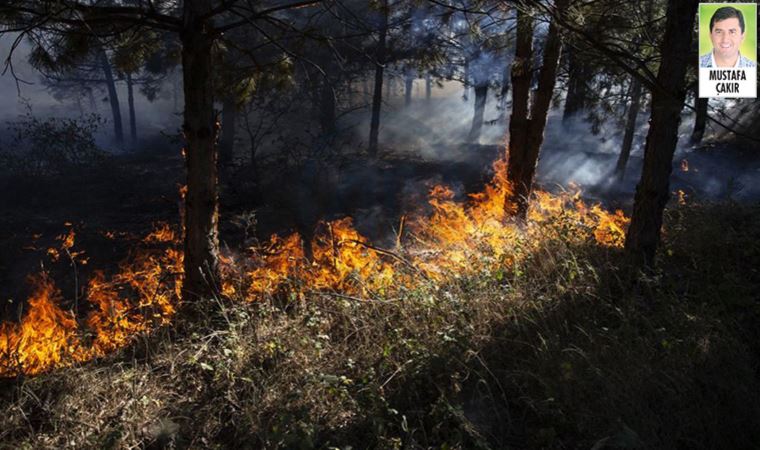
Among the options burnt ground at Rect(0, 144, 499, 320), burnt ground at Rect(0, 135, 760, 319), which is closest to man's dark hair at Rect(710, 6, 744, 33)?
burnt ground at Rect(0, 135, 760, 319)

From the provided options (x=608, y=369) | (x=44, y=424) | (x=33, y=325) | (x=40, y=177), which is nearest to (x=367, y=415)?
(x=608, y=369)

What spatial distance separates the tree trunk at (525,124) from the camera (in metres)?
8.54

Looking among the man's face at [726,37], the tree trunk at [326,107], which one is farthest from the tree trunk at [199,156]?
the tree trunk at [326,107]

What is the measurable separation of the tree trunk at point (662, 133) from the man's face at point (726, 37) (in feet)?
→ 1.61

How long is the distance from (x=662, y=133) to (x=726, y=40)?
4.34 ft

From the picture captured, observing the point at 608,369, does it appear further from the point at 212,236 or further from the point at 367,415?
the point at 212,236

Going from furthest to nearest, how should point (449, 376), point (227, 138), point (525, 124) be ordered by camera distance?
point (227, 138)
point (525, 124)
point (449, 376)

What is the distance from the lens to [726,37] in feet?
15.9

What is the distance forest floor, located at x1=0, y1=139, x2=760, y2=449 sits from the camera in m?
2.90

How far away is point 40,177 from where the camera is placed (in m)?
16.4

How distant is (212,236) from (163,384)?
1.91m

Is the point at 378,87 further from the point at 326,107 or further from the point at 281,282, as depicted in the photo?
the point at 281,282

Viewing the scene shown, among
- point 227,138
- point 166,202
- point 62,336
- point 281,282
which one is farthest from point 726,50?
point 227,138

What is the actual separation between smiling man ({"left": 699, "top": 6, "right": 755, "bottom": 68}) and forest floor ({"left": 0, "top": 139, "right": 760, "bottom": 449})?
1.87 metres
